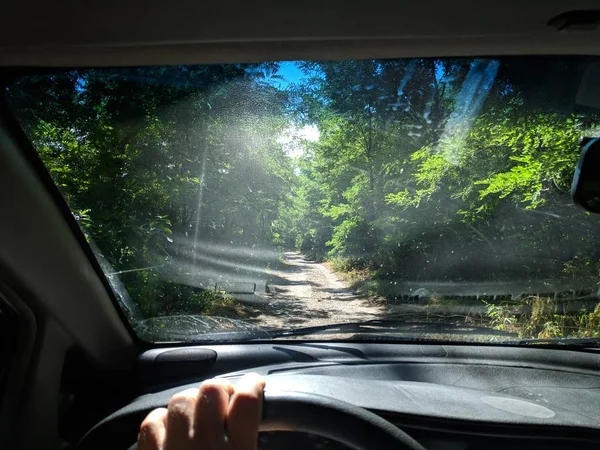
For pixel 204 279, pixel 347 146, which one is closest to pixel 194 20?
pixel 347 146

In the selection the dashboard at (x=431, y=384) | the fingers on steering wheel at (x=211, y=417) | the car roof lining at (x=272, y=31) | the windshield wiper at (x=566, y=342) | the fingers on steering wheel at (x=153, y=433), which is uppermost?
the car roof lining at (x=272, y=31)

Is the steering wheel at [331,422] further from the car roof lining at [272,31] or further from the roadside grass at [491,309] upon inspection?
the roadside grass at [491,309]

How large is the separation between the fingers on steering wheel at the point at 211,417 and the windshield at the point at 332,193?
5.41 feet

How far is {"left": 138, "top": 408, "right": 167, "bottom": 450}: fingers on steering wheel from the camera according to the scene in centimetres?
135

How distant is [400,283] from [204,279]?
4.94 feet

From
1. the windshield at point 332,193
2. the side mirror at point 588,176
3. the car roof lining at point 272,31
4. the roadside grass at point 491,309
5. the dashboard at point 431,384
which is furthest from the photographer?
the roadside grass at point 491,309

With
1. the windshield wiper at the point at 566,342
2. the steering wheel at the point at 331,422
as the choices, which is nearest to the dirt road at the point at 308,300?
the windshield wiper at the point at 566,342

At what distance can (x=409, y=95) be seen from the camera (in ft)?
9.80

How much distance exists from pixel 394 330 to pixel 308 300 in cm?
71

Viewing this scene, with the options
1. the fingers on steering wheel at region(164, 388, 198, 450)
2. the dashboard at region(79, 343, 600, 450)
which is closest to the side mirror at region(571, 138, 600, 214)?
the dashboard at region(79, 343, 600, 450)

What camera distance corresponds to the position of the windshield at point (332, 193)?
2785 millimetres

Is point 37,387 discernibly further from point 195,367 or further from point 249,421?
point 249,421

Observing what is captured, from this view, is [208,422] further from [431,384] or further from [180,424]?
[431,384]

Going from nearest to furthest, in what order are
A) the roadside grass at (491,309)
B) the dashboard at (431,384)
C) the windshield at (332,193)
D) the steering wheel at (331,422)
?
the steering wheel at (331,422) < the dashboard at (431,384) < the windshield at (332,193) < the roadside grass at (491,309)
